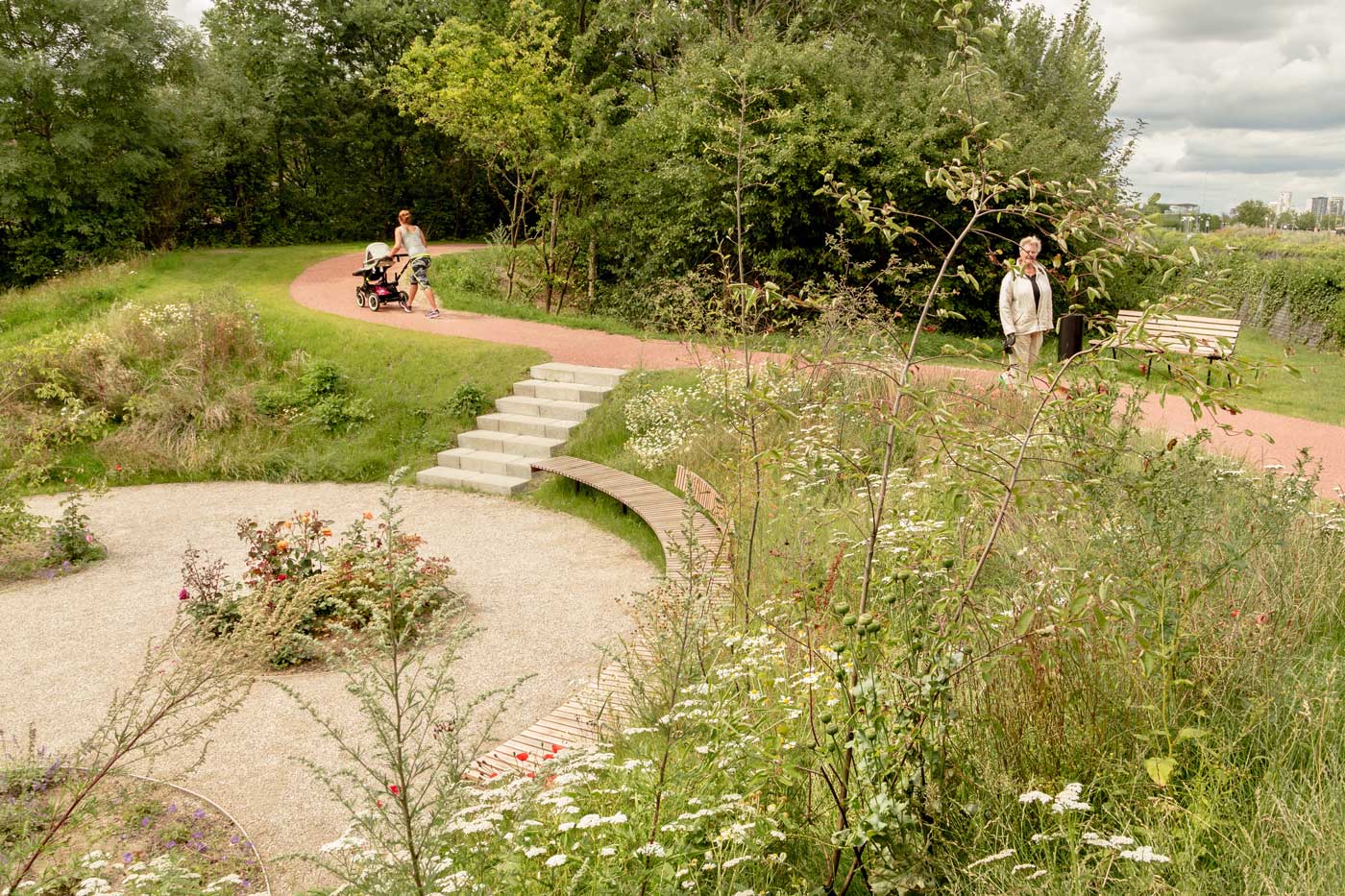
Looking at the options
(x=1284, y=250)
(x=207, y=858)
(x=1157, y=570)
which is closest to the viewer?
(x=1157, y=570)

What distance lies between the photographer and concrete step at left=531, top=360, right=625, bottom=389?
11.9 m

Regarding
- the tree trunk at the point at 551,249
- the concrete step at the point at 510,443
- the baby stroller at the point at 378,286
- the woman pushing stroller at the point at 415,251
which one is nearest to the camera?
the concrete step at the point at 510,443

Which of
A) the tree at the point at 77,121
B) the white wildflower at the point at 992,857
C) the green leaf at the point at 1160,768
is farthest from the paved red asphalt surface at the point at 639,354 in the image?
the white wildflower at the point at 992,857

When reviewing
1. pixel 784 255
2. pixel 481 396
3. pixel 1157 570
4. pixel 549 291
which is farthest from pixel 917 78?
pixel 1157 570

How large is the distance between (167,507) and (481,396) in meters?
3.71

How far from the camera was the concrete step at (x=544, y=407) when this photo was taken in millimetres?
11312

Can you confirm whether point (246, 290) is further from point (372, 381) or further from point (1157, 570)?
point (1157, 570)

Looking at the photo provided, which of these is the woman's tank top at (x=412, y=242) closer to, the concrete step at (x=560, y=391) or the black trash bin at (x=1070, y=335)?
the concrete step at (x=560, y=391)

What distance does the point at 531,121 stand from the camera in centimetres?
1576

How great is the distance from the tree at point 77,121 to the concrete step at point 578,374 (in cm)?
1256

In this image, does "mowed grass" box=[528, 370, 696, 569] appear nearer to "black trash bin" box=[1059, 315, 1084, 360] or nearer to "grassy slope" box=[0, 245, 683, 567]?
"grassy slope" box=[0, 245, 683, 567]

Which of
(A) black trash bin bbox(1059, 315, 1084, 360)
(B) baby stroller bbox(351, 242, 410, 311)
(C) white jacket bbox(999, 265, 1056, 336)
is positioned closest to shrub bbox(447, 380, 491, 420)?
(B) baby stroller bbox(351, 242, 410, 311)

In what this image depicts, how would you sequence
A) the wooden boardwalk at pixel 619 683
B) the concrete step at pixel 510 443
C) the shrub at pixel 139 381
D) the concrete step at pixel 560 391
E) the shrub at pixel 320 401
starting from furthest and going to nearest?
the concrete step at pixel 560 391 < the shrub at pixel 320 401 < the shrub at pixel 139 381 < the concrete step at pixel 510 443 < the wooden boardwalk at pixel 619 683

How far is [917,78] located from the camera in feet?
53.3
